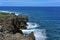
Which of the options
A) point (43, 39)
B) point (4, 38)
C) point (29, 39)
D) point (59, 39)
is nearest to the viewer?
point (4, 38)

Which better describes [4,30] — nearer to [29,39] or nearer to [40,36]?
[29,39]

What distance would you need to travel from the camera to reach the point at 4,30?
25906 millimetres

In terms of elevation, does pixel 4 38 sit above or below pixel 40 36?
above

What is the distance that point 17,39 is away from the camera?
78.8 feet

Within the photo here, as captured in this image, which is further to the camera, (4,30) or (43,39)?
Result: (43,39)

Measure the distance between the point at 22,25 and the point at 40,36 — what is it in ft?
32.2

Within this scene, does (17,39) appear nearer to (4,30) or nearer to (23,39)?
(23,39)

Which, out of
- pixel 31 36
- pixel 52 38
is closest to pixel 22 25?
pixel 52 38

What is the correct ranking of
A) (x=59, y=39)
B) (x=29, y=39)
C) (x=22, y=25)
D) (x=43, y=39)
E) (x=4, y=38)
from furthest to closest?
(x=22, y=25), (x=59, y=39), (x=43, y=39), (x=29, y=39), (x=4, y=38)

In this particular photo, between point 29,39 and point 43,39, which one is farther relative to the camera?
point 43,39

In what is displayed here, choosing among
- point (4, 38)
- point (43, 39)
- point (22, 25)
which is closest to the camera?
point (4, 38)

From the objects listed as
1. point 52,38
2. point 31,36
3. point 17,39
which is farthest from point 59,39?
point 17,39

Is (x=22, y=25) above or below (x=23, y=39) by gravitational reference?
below

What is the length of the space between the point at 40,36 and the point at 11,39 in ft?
69.5
